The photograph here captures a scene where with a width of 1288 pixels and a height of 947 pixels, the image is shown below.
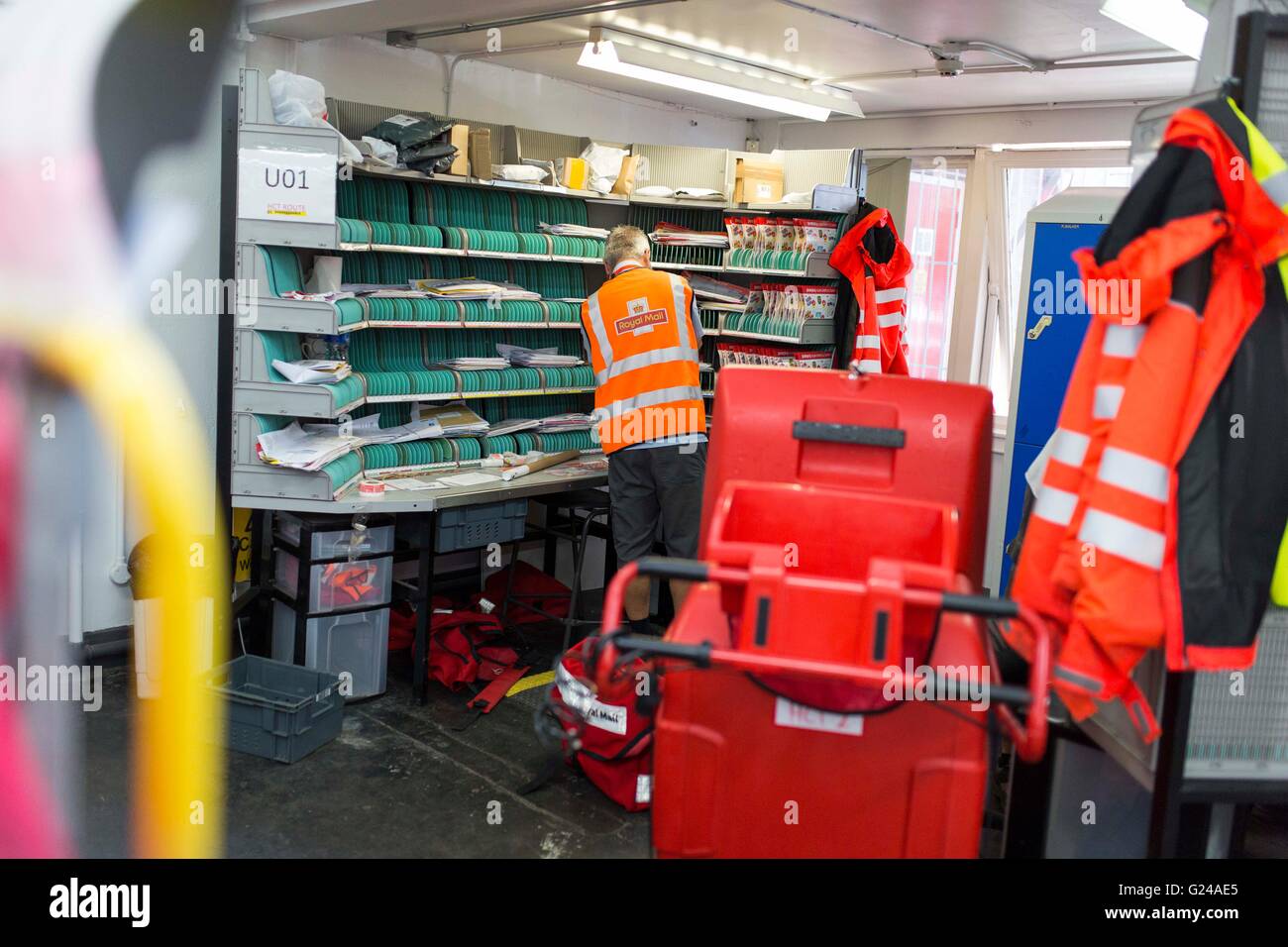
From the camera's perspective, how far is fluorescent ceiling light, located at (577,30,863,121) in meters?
5.58

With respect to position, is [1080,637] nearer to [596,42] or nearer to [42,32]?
[596,42]

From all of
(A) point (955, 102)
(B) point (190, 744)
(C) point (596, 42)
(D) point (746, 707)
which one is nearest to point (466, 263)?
(C) point (596, 42)

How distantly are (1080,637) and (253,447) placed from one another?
376cm

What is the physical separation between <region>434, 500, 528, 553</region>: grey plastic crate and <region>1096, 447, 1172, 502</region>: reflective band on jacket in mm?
3614

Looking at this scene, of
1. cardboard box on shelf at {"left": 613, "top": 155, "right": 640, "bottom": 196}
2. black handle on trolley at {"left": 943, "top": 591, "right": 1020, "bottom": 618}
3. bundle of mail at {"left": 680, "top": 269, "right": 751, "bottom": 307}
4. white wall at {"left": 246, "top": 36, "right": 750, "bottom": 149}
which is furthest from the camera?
bundle of mail at {"left": 680, "top": 269, "right": 751, "bottom": 307}

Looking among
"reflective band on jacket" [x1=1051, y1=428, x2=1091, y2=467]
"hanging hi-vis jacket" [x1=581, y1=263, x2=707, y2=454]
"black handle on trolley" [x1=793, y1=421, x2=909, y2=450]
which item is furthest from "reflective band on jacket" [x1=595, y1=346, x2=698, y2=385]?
"reflective band on jacket" [x1=1051, y1=428, x2=1091, y2=467]

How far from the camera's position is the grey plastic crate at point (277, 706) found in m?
4.57

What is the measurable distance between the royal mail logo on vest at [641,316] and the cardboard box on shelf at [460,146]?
1.17 metres

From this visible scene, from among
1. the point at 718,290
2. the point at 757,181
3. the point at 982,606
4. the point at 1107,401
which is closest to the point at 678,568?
the point at 982,606

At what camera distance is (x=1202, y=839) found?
2691mm

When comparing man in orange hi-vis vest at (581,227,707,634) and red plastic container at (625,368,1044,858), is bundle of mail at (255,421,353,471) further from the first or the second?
red plastic container at (625,368,1044,858)

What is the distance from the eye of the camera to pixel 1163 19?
4488mm

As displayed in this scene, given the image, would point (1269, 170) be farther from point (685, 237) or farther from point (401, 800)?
point (685, 237)
